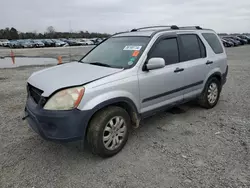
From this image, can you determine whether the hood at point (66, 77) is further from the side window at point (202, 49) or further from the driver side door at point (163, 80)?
the side window at point (202, 49)

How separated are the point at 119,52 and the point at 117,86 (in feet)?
3.04

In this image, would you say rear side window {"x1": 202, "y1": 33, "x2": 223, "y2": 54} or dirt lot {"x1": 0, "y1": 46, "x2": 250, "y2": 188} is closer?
dirt lot {"x1": 0, "y1": 46, "x2": 250, "y2": 188}

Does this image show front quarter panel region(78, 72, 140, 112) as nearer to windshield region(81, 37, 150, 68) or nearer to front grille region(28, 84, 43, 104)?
windshield region(81, 37, 150, 68)

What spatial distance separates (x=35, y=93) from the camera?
2945 mm

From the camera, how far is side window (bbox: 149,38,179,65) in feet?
11.2

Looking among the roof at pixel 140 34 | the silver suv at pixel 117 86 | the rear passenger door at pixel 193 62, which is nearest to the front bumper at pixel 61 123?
the silver suv at pixel 117 86

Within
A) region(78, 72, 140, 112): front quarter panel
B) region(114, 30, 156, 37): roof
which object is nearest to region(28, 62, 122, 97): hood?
region(78, 72, 140, 112): front quarter panel

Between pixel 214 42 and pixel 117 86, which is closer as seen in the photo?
pixel 117 86

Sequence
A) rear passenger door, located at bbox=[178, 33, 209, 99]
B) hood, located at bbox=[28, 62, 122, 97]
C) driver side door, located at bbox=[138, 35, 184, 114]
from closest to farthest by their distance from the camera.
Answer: hood, located at bbox=[28, 62, 122, 97] → driver side door, located at bbox=[138, 35, 184, 114] → rear passenger door, located at bbox=[178, 33, 209, 99]

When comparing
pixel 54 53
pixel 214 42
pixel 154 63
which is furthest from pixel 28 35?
pixel 154 63

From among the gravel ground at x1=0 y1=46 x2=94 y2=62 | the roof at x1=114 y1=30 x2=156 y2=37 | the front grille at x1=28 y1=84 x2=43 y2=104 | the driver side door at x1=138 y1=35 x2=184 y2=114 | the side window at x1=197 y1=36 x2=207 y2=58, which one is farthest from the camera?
the gravel ground at x1=0 y1=46 x2=94 y2=62

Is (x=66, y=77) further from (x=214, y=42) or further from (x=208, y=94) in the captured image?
(x=214, y=42)

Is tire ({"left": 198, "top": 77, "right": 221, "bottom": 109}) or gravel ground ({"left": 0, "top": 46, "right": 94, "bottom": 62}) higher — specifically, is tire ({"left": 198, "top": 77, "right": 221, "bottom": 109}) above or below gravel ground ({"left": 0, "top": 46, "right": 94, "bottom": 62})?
below

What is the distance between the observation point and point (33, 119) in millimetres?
2715
